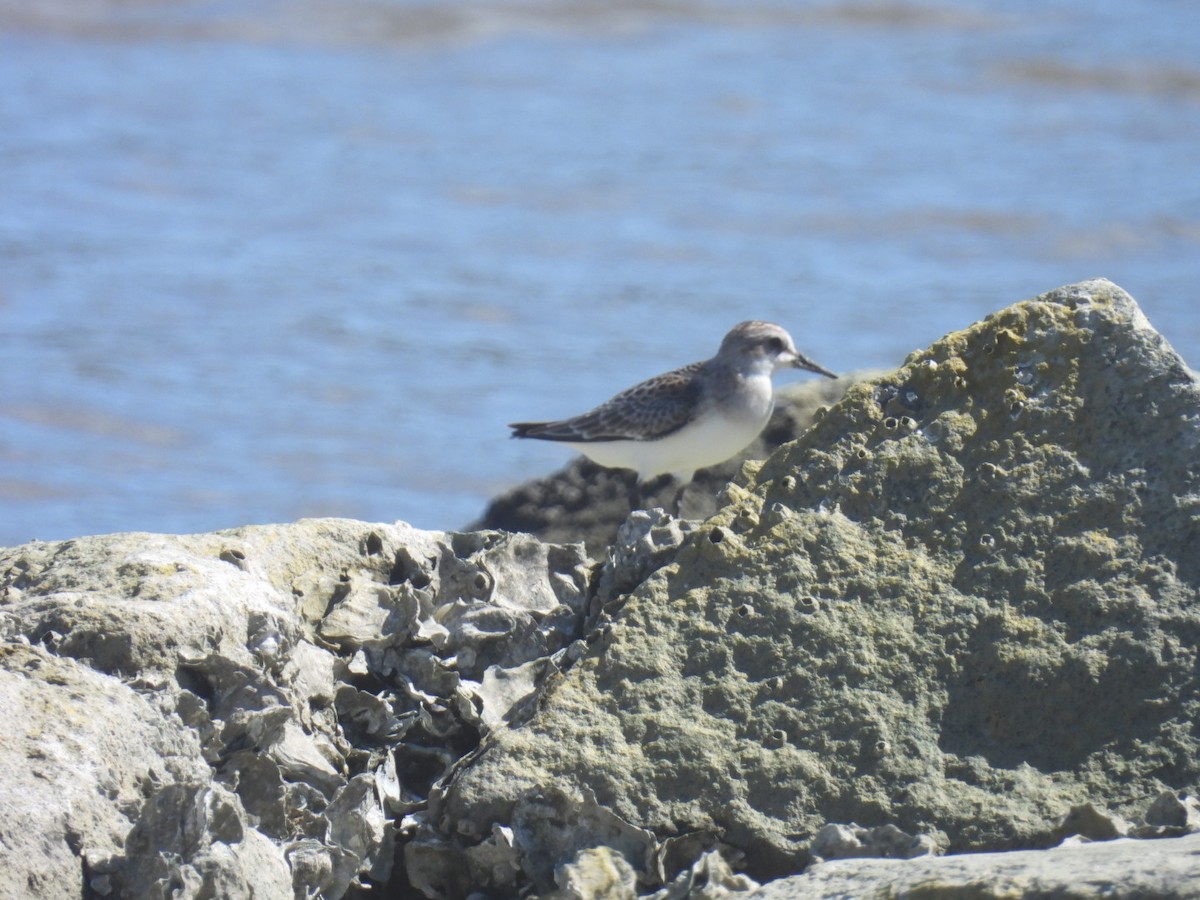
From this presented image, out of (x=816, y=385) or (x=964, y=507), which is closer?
(x=964, y=507)

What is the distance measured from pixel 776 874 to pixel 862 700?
1.30 ft

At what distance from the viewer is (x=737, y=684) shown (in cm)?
333

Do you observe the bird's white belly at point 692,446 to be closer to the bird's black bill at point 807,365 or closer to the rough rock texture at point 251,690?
the bird's black bill at point 807,365

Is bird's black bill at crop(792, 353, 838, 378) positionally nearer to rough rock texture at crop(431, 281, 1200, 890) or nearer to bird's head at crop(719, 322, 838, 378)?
bird's head at crop(719, 322, 838, 378)

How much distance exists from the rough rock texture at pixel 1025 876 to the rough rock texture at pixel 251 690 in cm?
91

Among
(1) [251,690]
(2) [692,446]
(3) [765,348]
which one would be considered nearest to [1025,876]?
(1) [251,690]

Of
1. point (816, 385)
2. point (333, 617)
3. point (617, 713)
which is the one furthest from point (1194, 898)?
point (816, 385)

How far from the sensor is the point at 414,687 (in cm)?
371

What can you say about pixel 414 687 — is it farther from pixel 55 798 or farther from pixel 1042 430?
pixel 1042 430

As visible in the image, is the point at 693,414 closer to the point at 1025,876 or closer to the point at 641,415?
the point at 641,415

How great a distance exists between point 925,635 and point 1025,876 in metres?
0.92

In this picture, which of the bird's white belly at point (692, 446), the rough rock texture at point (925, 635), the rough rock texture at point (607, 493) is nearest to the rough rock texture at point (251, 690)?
the rough rock texture at point (925, 635)

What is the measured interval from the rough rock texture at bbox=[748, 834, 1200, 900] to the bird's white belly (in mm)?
5408

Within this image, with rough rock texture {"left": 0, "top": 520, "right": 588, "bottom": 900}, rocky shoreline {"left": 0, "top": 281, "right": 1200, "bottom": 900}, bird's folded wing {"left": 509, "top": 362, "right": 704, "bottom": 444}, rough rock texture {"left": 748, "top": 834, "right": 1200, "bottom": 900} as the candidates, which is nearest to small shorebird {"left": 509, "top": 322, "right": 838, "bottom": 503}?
bird's folded wing {"left": 509, "top": 362, "right": 704, "bottom": 444}
